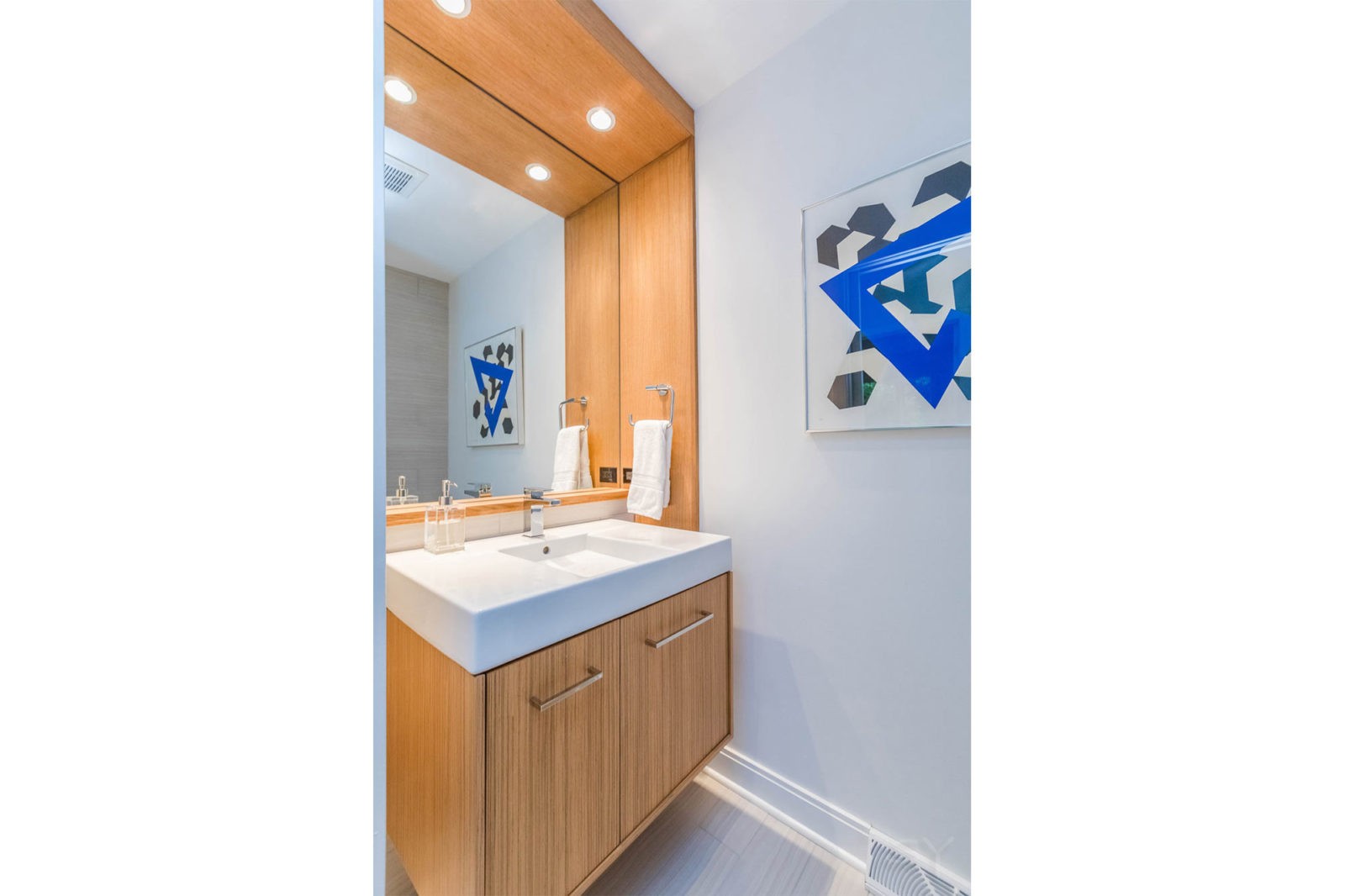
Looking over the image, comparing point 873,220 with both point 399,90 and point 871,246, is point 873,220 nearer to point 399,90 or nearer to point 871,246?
point 871,246

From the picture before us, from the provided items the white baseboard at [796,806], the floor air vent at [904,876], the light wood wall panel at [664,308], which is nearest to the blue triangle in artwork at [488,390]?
the light wood wall panel at [664,308]

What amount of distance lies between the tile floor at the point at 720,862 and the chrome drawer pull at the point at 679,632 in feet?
1.99

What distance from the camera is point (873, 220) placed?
1165mm

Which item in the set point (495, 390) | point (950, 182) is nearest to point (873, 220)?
point (950, 182)

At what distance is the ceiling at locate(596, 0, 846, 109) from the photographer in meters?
1.22

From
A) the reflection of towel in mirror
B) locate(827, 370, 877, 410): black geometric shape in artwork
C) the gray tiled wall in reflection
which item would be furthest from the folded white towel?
locate(827, 370, 877, 410): black geometric shape in artwork

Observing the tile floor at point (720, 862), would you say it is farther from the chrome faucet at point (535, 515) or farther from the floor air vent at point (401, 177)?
the floor air vent at point (401, 177)

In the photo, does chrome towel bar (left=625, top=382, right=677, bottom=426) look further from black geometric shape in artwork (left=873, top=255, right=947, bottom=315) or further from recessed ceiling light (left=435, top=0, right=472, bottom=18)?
recessed ceiling light (left=435, top=0, right=472, bottom=18)
